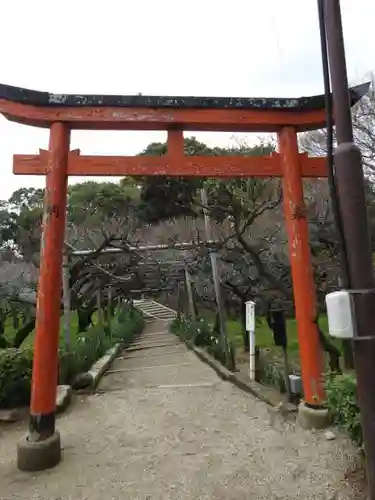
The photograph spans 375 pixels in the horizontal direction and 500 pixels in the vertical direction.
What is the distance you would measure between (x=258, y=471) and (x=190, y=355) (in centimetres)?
980

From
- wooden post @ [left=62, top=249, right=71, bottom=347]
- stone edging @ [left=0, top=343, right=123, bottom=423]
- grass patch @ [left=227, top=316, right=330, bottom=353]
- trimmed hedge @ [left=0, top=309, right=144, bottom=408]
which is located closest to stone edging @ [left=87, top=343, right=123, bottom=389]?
stone edging @ [left=0, top=343, right=123, bottom=423]

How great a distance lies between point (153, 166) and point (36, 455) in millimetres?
3373

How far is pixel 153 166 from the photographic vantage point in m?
5.25

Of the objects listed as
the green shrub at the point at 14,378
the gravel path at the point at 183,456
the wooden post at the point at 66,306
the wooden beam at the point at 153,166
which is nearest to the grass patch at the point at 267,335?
the wooden post at the point at 66,306

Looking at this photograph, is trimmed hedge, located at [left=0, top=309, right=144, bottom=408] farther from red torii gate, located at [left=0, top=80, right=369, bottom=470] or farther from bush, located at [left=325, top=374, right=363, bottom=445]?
bush, located at [left=325, top=374, right=363, bottom=445]

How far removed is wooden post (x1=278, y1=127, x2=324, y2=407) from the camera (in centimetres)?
534

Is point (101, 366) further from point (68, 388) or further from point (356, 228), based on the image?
point (356, 228)

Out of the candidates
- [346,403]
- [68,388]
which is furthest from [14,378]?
[346,403]

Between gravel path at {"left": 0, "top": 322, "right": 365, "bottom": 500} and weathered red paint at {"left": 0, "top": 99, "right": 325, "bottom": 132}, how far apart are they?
3.77m

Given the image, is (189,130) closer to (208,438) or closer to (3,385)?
(208,438)

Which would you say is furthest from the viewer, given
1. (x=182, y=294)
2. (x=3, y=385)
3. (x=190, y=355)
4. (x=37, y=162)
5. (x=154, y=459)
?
(x=182, y=294)

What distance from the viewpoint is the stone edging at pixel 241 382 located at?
6.80 meters

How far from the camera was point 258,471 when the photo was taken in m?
4.21

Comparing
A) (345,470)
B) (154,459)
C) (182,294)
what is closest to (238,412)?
(154,459)
